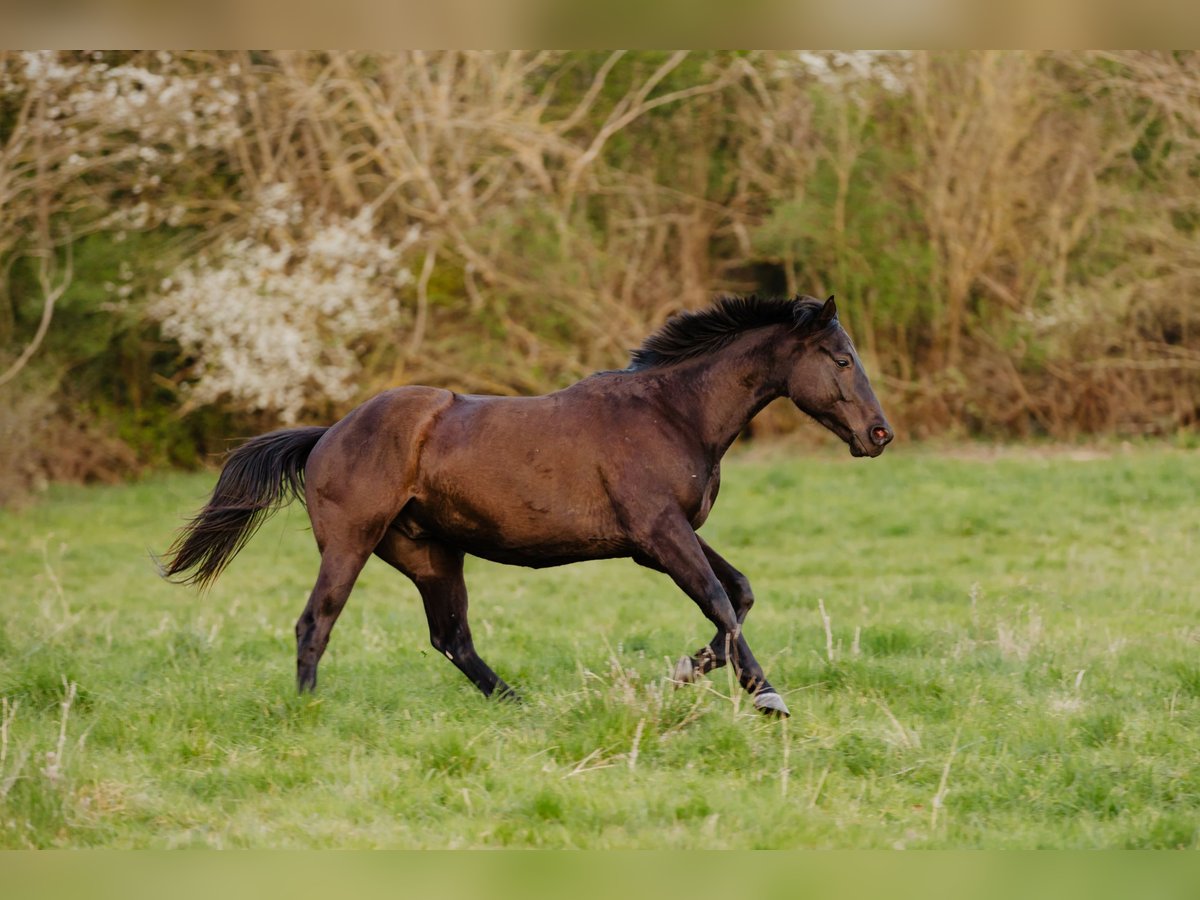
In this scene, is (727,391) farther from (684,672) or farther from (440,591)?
(440,591)

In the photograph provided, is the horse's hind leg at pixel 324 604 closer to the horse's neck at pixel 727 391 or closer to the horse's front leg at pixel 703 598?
the horse's front leg at pixel 703 598

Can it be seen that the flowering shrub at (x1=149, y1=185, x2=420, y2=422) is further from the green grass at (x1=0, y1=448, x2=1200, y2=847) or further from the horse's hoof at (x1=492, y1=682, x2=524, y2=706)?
the horse's hoof at (x1=492, y1=682, x2=524, y2=706)

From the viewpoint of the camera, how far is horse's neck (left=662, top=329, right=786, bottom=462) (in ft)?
19.5

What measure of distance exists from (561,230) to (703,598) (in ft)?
42.5

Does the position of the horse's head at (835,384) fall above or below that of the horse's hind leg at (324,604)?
above

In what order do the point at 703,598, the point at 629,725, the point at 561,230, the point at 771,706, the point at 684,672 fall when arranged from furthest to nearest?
the point at 561,230
the point at 684,672
the point at 703,598
the point at 771,706
the point at 629,725

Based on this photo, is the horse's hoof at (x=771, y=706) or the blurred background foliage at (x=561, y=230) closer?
the horse's hoof at (x=771, y=706)

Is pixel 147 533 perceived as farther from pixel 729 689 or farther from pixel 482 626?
pixel 729 689

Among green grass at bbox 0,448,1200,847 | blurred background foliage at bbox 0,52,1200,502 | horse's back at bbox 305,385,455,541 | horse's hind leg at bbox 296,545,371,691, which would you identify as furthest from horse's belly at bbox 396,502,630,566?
blurred background foliage at bbox 0,52,1200,502

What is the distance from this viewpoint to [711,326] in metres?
6.09

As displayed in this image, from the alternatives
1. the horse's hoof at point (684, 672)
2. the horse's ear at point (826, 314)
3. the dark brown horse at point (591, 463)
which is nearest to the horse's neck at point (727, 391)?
the dark brown horse at point (591, 463)

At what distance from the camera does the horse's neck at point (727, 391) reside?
594 centimetres

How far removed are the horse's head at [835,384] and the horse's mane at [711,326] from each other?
0.17 metres

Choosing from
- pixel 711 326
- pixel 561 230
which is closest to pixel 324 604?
pixel 711 326
